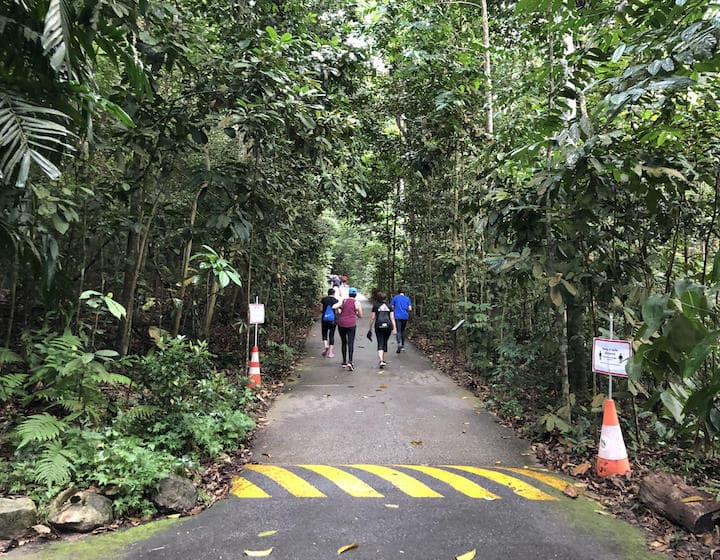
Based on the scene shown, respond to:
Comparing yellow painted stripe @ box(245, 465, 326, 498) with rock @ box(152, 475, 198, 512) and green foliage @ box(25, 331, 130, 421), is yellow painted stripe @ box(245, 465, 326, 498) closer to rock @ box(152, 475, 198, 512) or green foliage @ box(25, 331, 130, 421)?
rock @ box(152, 475, 198, 512)

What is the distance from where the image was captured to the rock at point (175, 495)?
142 inches

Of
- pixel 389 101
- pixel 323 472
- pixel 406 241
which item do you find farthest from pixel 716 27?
pixel 406 241

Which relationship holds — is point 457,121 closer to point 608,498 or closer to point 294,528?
point 608,498

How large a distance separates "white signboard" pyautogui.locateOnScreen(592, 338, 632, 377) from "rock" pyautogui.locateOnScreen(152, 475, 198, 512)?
3846mm

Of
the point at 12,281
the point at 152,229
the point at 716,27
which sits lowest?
the point at 12,281

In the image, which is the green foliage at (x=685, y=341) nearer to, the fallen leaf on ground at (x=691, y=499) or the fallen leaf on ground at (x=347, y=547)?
the fallen leaf on ground at (x=691, y=499)

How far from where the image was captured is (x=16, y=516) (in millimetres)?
3166

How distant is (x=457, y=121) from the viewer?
901cm

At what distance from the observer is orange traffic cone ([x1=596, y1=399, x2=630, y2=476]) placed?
13.9 ft

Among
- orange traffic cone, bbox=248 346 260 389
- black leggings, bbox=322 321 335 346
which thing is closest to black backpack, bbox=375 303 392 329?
black leggings, bbox=322 321 335 346

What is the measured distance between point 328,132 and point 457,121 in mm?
3896

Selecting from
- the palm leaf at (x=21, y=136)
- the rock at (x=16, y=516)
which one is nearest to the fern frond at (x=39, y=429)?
the rock at (x=16, y=516)

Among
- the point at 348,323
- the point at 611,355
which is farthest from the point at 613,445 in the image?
the point at 348,323

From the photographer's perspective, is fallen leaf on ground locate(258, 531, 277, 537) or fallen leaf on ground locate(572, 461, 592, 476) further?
fallen leaf on ground locate(572, 461, 592, 476)
